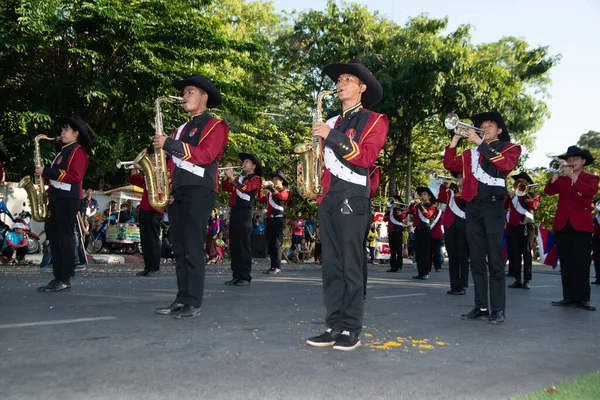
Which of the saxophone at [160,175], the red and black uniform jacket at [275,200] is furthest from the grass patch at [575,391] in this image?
the red and black uniform jacket at [275,200]

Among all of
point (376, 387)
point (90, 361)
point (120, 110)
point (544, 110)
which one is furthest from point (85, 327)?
point (544, 110)

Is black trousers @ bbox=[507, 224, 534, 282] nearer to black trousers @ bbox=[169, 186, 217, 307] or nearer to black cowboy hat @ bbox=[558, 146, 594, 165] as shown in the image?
black cowboy hat @ bbox=[558, 146, 594, 165]

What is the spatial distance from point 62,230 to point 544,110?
30426mm

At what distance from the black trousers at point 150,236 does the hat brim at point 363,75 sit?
746 cm

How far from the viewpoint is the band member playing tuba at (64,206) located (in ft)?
29.2

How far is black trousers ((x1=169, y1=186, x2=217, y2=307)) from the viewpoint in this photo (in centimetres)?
704

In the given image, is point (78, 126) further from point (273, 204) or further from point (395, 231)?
point (395, 231)

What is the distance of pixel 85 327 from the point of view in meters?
5.89

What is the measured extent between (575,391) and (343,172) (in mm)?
2468

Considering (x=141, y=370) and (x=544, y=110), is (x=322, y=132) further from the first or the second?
(x=544, y=110)

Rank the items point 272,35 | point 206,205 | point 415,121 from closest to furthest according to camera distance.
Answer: point 206,205 < point 415,121 < point 272,35

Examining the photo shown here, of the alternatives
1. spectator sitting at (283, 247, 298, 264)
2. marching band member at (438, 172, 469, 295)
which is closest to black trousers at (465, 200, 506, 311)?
marching band member at (438, 172, 469, 295)

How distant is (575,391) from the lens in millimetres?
4168

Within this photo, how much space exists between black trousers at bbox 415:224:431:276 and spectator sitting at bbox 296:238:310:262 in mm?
8434
